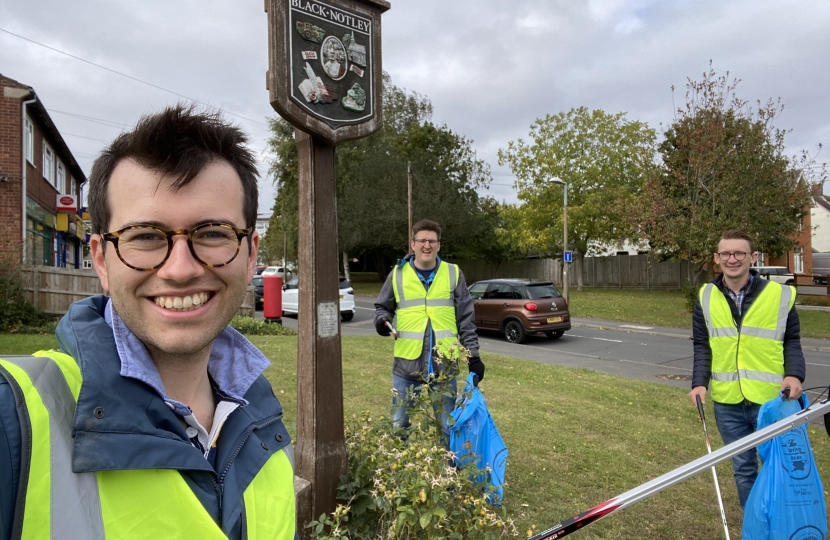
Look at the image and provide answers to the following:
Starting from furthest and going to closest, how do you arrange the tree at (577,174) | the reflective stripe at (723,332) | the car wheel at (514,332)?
the tree at (577,174)
the car wheel at (514,332)
the reflective stripe at (723,332)

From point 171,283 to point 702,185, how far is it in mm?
19774

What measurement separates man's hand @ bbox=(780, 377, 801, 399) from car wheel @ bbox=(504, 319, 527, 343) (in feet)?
36.8

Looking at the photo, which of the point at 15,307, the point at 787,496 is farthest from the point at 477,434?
the point at 15,307

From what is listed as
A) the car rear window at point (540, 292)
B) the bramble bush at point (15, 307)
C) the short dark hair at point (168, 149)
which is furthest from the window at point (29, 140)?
the short dark hair at point (168, 149)

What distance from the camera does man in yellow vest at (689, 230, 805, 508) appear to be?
3.70 m

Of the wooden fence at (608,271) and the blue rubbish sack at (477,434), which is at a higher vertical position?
Answer: the wooden fence at (608,271)

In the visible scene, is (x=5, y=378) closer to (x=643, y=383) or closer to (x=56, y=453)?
(x=56, y=453)

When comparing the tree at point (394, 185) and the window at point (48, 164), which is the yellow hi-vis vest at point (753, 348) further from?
the tree at point (394, 185)

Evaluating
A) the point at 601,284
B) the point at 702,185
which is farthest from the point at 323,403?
the point at 601,284

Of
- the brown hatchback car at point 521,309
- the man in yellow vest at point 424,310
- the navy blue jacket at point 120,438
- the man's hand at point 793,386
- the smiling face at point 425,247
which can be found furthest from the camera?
the brown hatchback car at point 521,309

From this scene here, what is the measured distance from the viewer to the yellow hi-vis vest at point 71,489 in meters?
0.83

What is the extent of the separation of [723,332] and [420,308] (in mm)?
2201

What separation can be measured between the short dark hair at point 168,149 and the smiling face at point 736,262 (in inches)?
147

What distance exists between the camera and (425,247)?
4.34 meters
